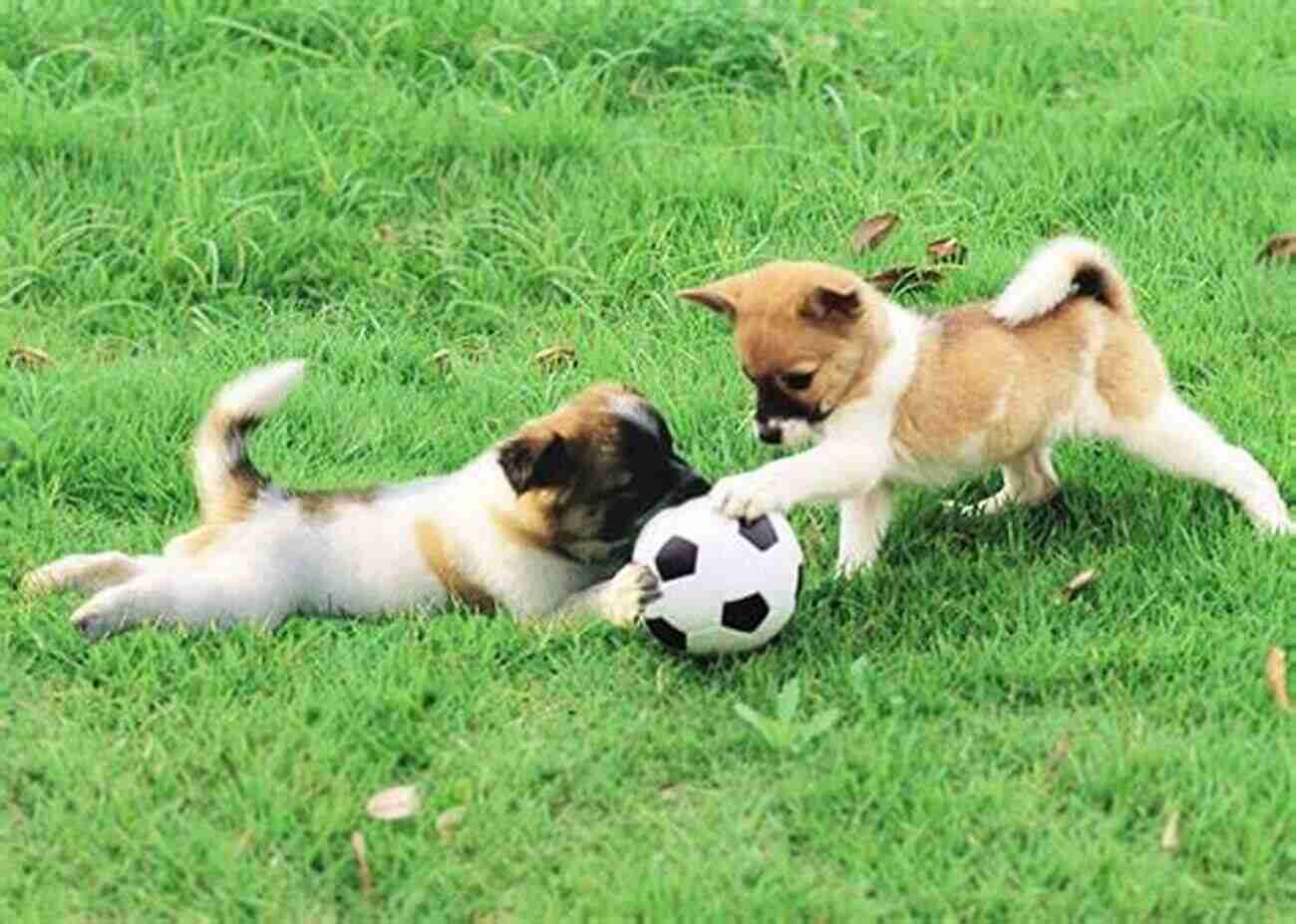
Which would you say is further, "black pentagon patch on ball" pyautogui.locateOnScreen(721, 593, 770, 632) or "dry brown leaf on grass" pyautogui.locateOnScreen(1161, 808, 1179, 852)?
"black pentagon patch on ball" pyautogui.locateOnScreen(721, 593, 770, 632)

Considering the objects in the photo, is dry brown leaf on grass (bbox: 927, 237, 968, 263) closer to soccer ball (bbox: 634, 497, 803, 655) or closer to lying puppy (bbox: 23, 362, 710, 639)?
lying puppy (bbox: 23, 362, 710, 639)

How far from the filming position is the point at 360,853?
484cm

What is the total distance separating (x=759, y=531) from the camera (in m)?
5.45

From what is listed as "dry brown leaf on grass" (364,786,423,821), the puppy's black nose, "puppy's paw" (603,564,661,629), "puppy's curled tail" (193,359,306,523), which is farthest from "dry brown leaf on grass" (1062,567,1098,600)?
"puppy's curled tail" (193,359,306,523)

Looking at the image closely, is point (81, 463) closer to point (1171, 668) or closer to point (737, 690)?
point (737, 690)

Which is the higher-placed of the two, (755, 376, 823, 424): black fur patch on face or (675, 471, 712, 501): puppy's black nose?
(755, 376, 823, 424): black fur patch on face

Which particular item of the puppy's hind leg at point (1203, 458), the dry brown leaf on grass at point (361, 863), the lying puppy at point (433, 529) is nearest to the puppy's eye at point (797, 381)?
the lying puppy at point (433, 529)

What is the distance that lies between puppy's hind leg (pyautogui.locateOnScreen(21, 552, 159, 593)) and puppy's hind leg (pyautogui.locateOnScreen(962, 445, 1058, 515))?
205 centimetres

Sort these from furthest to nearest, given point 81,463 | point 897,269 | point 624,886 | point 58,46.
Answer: point 58,46 < point 897,269 < point 81,463 < point 624,886

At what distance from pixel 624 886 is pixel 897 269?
9.99 ft

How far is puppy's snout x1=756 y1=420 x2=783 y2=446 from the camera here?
5570 mm

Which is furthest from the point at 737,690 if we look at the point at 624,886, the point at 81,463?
the point at 81,463

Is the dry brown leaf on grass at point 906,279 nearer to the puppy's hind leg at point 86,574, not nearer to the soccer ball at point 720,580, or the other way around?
the soccer ball at point 720,580

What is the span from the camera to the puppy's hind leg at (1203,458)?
5.93m
